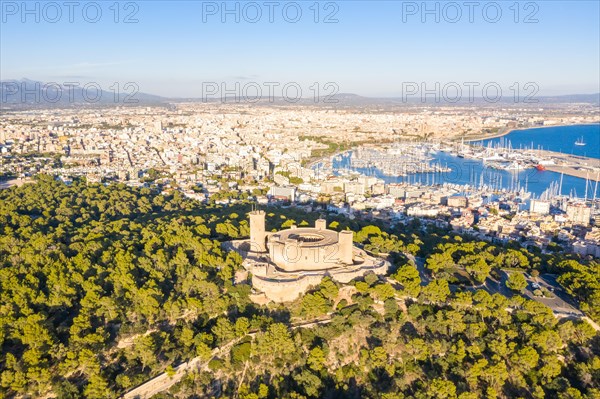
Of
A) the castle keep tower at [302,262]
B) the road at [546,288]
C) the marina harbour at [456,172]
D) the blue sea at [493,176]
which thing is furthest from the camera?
the blue sea at [493,176]

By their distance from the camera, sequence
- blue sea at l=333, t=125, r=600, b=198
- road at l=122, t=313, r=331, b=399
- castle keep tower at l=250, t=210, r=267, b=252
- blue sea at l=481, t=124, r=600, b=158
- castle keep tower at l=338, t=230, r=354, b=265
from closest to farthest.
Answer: road at l=122, t=313, r=331, b=399
castle keep tower at l=338, t=230, r=354, b=265
castle keep tower at l=250, t=210, r=267, b=252
blue sea at l=333, t=125, r=600, b=198
blue sea at l=481, t=124, r=600, b=158

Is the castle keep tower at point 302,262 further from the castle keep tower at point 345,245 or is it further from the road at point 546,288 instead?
the road at point 546,288

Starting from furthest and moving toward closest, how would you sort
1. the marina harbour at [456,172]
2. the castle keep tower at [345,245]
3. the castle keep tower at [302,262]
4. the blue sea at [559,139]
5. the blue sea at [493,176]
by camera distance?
the blue sea at [559,139]
the blue sea at [493,176]
the marina harbour at [456,172]
the castle keep tower at [345,245]
the castle keep tower at [302,262]

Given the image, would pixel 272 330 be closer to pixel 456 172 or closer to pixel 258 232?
pixel 258 232

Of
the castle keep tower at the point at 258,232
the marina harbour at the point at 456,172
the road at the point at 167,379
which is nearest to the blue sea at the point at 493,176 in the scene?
the marina harbour at the point at 456,172

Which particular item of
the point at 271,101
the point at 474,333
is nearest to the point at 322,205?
the point at 474,333

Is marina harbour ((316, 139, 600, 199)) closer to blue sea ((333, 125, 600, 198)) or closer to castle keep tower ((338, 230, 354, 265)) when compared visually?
blue sea ((333, 125, 600, 198))

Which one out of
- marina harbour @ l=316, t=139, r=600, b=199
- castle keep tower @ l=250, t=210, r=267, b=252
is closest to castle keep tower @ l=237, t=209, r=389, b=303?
castle keep tower @ l=250, t=210, r=267, b=252
